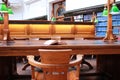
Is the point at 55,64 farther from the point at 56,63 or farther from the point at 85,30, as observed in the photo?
the point at 85,30

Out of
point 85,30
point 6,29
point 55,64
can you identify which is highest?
point 6,29

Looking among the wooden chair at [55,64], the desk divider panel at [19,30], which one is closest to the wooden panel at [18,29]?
the desk divider panel at [19,30]

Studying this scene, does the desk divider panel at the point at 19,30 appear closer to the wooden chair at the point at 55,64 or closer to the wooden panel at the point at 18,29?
the wooden panel at the point at 18,29

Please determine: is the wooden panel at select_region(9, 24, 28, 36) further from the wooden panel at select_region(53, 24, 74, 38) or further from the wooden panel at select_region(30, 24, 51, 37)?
the wooden panel at select_region(53, 24, 74, 38)

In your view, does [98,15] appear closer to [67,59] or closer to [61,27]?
[61,27]

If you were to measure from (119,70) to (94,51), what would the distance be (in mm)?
914

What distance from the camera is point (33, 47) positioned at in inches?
110

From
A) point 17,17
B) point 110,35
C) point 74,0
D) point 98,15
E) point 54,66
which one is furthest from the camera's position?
point 17,17

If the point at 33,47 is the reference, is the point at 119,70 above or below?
below

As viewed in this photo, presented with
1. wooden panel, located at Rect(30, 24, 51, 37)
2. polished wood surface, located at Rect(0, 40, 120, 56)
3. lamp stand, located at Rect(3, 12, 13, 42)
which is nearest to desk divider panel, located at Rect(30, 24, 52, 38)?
wooden panel, located at Rect(30, 24, 51, 37)

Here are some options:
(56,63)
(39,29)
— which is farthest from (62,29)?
(56,63)

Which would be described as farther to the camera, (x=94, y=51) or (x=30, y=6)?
(x=30, y=6)

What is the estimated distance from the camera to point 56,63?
6.79 feet

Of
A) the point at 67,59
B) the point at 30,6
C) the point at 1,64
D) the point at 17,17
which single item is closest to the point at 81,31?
the point at 1,64
